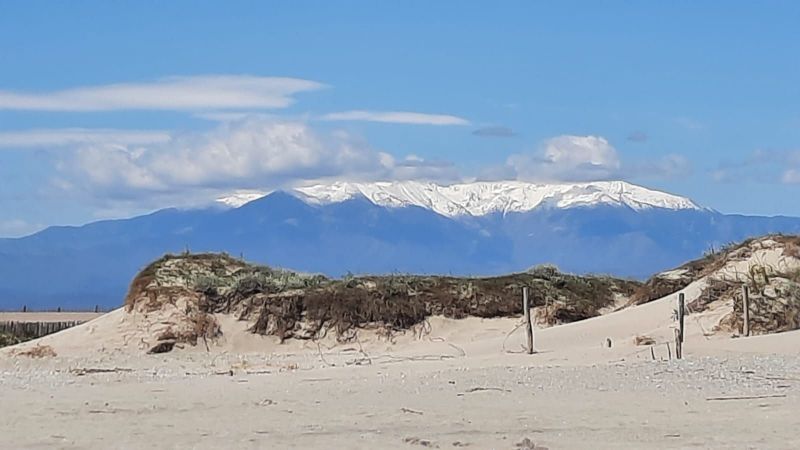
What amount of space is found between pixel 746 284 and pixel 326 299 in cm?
972

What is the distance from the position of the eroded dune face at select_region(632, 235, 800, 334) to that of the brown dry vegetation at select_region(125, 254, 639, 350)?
1.98 metres

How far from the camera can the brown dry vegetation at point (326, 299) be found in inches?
1270

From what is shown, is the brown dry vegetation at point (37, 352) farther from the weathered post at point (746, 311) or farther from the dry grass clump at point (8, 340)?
the weathered post at point (746, 311)

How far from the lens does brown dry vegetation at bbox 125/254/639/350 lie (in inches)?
1270

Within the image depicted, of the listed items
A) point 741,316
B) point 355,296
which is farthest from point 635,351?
point 355,296

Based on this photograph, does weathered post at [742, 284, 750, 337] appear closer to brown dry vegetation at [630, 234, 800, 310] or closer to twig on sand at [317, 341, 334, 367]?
brown dry vegetation at [630, 234, 800, 310]

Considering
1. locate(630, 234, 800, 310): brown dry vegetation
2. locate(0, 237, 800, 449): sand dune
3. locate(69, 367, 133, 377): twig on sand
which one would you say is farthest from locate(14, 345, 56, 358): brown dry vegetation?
locate(630, 234, 800, 310): brown dry vegetation

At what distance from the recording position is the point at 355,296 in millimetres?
32625

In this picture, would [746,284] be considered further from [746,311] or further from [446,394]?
[446,394]

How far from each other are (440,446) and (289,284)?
19026 millimetres

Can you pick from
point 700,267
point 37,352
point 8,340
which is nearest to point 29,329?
point 8,340

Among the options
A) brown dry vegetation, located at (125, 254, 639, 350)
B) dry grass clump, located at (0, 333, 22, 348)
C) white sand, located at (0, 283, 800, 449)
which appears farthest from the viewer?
dry grass clump, located at (0, 333, 22, 348)

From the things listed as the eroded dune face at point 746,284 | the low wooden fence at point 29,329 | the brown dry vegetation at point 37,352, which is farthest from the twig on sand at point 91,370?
the low wooden fence at point 29,329

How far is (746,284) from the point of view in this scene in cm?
2759
